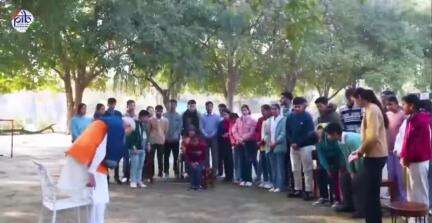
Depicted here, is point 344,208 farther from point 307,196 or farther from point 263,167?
point 263,167

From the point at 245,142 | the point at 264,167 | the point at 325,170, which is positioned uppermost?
the point at 245,142

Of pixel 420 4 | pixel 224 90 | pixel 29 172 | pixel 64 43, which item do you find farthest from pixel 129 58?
pixel 420 4

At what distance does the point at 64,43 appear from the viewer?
17438mm

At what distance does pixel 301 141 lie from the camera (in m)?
9.60

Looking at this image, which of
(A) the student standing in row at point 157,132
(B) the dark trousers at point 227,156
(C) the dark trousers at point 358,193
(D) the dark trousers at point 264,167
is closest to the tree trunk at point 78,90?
(A) the student standing in row at point 157,132

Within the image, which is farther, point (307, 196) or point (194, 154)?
point (194, 154)

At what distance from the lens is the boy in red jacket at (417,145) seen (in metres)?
7.20

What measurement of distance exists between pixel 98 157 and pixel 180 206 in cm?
340

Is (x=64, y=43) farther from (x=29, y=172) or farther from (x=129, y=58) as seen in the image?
(x=29, y=172)

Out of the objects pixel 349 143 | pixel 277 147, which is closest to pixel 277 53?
pixel 277 147

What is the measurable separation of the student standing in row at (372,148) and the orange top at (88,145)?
109 inches

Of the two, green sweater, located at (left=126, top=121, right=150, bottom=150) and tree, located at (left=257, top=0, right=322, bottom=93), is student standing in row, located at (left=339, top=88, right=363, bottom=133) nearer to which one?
green sweater, located at (left=126, top=121, right=150, bottom=150)

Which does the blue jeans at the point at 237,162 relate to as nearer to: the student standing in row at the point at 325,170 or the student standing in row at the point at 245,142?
the student standing in row at the point at 245,142

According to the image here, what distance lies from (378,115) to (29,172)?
9540mm
